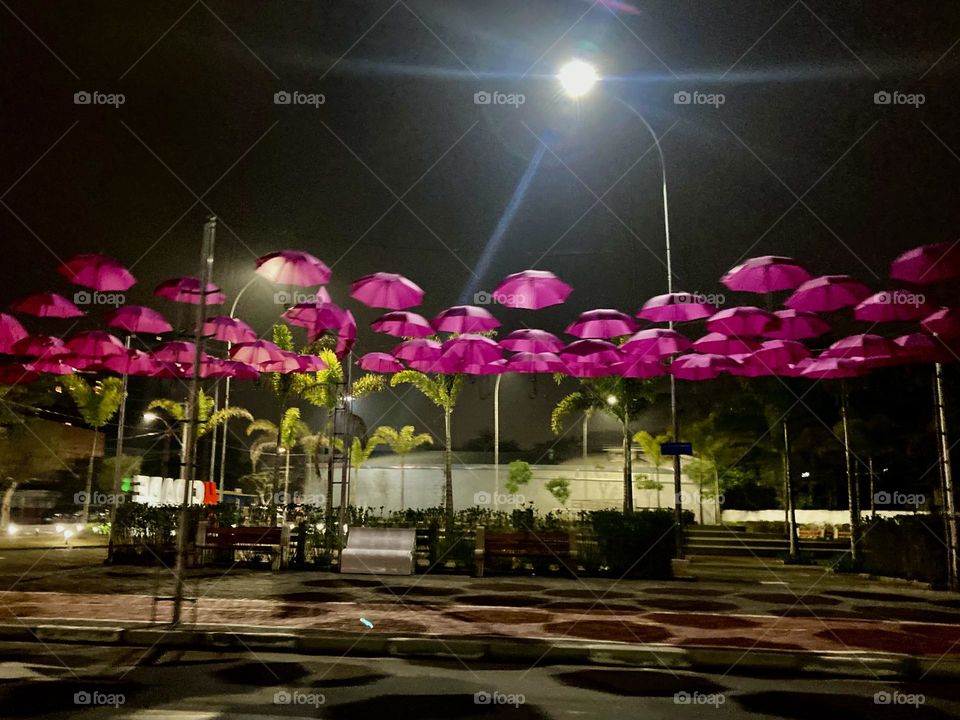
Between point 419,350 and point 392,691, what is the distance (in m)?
11.4

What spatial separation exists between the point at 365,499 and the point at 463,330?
70.8ft

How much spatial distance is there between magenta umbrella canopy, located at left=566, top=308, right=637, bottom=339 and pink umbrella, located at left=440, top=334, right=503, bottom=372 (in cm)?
176

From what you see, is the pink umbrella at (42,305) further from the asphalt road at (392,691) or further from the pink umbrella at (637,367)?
the pink umbrella at (637,367)

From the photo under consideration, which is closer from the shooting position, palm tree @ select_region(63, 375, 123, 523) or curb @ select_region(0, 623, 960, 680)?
curb @ select_region(0, 623, 960, 680)

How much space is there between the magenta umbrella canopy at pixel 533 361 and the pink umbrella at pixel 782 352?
4.39 metres

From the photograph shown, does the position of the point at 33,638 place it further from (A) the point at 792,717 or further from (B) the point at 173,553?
(B) the point at 173,553

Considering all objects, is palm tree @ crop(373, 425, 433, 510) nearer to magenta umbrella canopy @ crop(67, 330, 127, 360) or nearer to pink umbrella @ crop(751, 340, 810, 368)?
magenta umbrella canopy @ crop(67, 330, 127, 360)

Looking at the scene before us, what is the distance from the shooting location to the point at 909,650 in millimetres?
7984

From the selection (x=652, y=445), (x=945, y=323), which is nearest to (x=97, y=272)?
(x=945, y=323)

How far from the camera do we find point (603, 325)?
1680 cm

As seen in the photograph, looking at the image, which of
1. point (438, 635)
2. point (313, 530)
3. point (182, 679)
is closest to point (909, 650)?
point (438, 635)

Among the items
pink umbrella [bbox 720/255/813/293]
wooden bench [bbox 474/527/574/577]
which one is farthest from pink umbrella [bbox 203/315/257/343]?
pink umbrella [bbox 720/255/813/293]

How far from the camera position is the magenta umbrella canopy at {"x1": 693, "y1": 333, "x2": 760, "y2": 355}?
613 inches

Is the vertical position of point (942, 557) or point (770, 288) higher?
point (770, 288)
